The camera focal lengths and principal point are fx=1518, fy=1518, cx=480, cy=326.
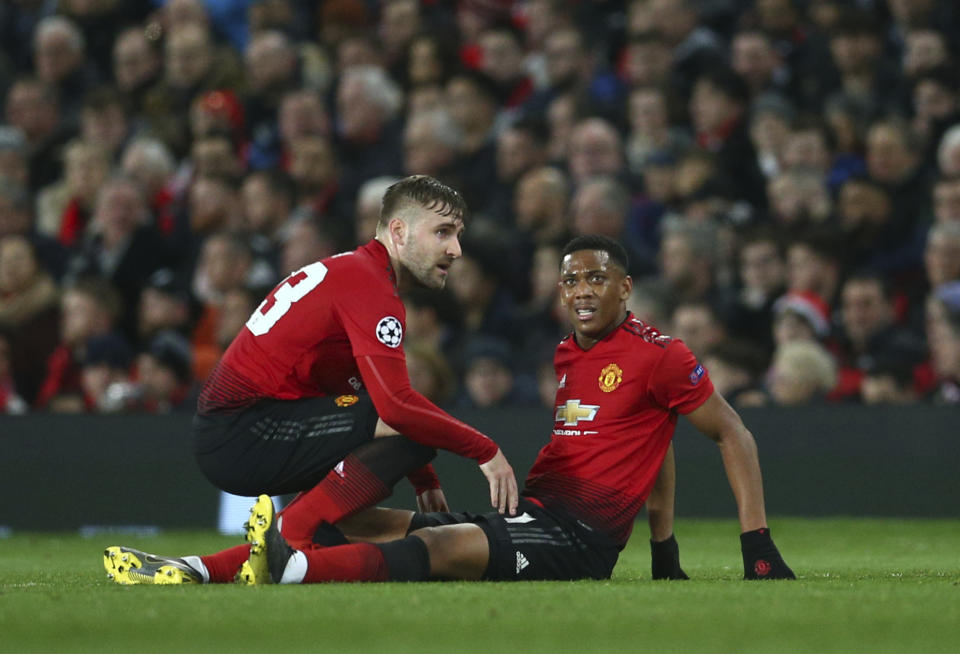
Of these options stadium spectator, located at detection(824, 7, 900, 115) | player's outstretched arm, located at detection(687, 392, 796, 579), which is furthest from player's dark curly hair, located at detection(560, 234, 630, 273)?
stadium spectator, located at detection(824, 7, 900, 115)

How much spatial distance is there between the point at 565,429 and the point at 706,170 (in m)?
5.42

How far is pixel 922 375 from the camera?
9609mm

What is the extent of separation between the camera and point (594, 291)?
566 centimetres

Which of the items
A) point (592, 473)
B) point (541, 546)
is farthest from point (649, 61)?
point (541, 546)

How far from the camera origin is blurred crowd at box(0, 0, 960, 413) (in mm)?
9875

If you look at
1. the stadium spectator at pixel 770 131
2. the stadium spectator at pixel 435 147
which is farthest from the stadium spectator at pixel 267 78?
the stadium spectator at pixel 770 131

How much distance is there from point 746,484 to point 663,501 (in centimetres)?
46

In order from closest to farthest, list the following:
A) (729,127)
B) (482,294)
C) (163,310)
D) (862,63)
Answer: (482,294) < (163,310) < (862,63) < (729,127)

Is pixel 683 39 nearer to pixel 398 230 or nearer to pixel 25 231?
pixel 25 231

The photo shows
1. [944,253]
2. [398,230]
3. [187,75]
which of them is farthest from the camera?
[187,75]

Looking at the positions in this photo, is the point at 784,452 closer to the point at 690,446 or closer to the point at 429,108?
the point at 690,446

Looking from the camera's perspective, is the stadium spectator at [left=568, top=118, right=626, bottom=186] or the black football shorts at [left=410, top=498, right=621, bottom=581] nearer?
the black football shorts at [left=410, top=498, right=621, bottom=581]

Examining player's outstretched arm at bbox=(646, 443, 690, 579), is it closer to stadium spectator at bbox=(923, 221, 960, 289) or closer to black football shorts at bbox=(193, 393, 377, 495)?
black football shorts at bbox=(193, 393, 377, 495)

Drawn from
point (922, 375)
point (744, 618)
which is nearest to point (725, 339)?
point (922, 375)
